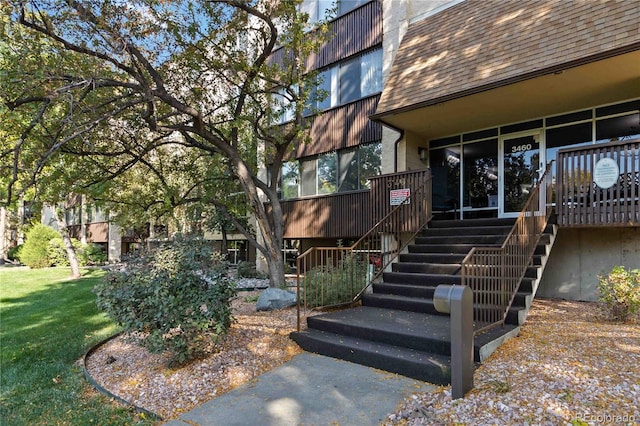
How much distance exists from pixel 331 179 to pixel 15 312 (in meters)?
8.64

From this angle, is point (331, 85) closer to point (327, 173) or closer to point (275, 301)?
point (327, 173)

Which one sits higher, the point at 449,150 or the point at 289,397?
the point at 449,150

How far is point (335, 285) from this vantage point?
6.87 meters

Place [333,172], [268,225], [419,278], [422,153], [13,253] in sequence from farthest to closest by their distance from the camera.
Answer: [13,253] → [333,172] → [422,153] → [268,225] → [419,278]

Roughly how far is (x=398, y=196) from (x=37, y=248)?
18615 millimetres

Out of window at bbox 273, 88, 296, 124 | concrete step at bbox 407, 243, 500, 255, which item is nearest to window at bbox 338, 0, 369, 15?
window at bbox 273, 88, 296, 124

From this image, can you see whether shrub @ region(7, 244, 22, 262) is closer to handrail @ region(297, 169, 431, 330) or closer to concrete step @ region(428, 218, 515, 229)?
handrail @ region(297, 169, 431, 330)

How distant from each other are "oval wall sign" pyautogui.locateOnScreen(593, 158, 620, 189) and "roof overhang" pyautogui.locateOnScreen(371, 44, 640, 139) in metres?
1.52

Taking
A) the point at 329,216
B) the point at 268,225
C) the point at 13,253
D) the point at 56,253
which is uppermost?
the point at 329,216

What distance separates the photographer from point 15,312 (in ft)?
29.3

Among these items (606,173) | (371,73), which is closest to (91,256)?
(371,73)

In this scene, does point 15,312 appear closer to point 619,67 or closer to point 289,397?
point 289,397

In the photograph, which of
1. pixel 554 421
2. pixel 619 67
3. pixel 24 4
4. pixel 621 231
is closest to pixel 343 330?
pixel 554 421

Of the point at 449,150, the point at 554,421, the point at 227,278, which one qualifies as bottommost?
the point at 554,421
